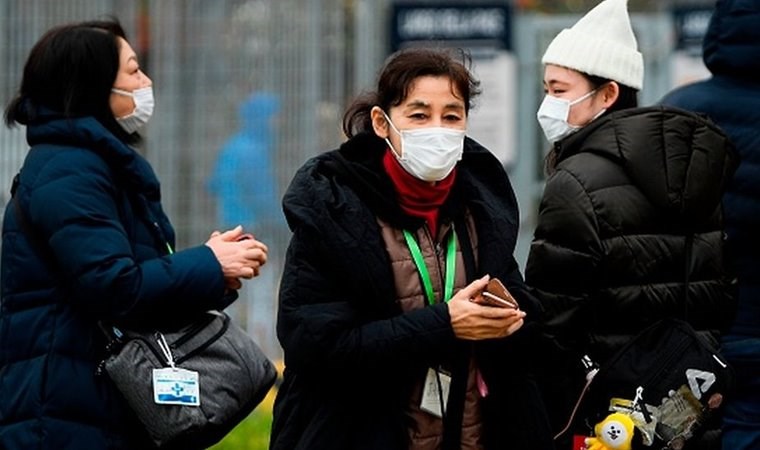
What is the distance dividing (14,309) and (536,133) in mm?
7519

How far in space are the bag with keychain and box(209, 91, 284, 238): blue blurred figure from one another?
670 cm

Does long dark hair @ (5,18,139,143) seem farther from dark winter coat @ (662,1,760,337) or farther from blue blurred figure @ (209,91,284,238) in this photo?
blue blurred figure @ (209,91,284,238)

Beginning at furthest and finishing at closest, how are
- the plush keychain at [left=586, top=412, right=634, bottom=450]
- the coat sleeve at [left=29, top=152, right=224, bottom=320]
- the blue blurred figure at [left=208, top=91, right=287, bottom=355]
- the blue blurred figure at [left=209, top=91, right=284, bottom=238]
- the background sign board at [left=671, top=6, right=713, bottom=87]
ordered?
the background sign board at [left=671, top=6, right=713, bottom=87] → the blue blurred figure at [left=209, top=91, right=284, bottom=238] → the blue blurred figure at [left=208, top=91, right=287, bottom=355] → the coat sleeve at [left=29, top=152, right=224, bottom=320] → the plush keychain at [left=586, top=412, right=634, bottom=450]

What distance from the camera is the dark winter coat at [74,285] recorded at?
5.13 m

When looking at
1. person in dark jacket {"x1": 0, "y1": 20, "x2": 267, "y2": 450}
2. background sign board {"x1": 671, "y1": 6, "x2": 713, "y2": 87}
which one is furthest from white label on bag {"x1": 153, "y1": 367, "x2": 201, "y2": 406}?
background sign board {"x1": 671, "y1": 6, "x2": 713, "y2": 87}

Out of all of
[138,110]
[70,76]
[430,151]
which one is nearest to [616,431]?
[430,151]

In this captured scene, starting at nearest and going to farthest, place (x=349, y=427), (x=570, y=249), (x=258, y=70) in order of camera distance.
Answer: (x=349, y=427) → (x=570, y=249) → (x=258, y=70)

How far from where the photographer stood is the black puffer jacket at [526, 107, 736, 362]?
4.99 metres

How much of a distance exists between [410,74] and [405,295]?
1.89ft

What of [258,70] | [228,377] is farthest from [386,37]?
[228,377]

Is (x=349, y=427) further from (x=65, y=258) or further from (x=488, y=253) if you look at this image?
(x=65, y=258)

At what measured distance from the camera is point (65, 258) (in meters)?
5.14

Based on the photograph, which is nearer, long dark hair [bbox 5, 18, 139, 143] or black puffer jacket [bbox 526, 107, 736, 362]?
black puffer jacket [bbox 526, 107, 736, 362]

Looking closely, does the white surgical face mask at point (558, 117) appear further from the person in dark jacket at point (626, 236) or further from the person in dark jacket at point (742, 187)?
the person in dark jacket at point (742, 187)
